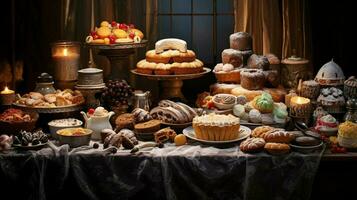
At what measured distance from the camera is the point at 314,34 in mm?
5629

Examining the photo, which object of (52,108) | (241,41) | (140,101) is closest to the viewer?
(52,108)

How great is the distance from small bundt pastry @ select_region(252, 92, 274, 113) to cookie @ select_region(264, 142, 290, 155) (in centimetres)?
53

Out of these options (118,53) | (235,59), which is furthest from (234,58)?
(118,53)

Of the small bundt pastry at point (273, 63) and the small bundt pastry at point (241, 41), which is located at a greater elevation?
the small bundt pastry at point (241, 41)

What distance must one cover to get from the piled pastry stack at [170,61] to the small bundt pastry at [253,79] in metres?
0.36

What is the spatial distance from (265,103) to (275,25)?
55.2 inches

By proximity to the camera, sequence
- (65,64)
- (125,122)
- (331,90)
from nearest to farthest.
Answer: (125,122), (331,90), (65,64)

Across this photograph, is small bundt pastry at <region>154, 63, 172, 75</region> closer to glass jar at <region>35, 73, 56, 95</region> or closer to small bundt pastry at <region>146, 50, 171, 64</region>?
small bundt pastry at <region>146, 50, 171, 64</region>

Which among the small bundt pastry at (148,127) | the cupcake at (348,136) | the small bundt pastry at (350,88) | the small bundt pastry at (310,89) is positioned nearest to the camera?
the cupcake at (348,136)

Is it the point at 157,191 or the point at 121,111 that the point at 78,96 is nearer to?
the point at 121,111

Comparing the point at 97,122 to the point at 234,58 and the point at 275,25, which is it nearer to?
the point at 234,58

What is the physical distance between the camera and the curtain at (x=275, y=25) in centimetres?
552

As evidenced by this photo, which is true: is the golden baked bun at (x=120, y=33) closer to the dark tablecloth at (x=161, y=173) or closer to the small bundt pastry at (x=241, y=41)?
the small bundt pastry at (x=241, y=41)

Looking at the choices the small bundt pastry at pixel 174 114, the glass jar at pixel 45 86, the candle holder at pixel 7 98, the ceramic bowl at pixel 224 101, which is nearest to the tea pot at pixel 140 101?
the small bundt pastry at pixel 174 114
